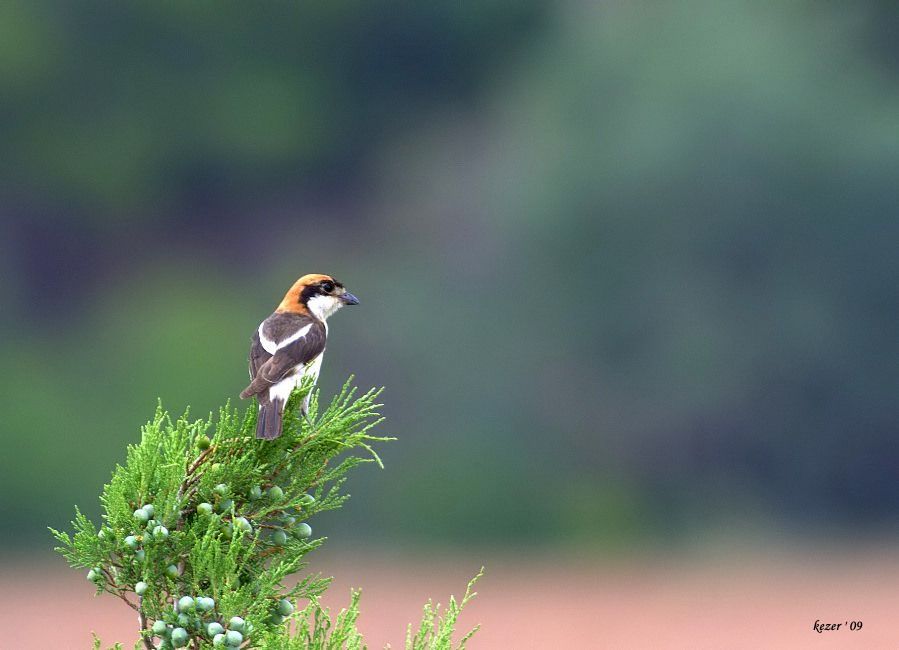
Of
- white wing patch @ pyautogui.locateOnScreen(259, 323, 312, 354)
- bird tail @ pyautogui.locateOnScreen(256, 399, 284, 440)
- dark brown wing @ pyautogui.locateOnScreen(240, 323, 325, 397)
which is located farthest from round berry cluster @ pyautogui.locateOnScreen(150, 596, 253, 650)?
white wing patch @ pyautogui.locateOnScreen(259, 323, 312, 354)

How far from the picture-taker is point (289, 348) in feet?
17.2

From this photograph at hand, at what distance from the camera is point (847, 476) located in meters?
24.4

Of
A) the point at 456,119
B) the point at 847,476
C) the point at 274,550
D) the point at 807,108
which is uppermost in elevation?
the point at 456,119

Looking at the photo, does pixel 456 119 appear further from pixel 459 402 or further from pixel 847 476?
pixel 847 476

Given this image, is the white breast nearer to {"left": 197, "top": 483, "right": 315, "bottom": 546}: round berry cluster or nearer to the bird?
the bird

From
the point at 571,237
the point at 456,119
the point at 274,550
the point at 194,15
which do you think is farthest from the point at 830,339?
the point at 274,550

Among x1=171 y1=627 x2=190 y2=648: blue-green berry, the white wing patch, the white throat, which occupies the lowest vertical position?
x1=171 y1=627 x2=190 y2=648: blue-green berry

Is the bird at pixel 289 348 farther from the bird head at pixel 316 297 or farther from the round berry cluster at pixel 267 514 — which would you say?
the round berry cluster at pixel 267 514

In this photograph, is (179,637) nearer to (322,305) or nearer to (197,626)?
(197,626)

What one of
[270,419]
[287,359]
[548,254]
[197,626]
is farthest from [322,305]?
[548,254]

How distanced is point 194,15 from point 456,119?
5.86 m

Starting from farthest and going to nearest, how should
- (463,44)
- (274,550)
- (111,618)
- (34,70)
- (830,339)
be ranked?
(463,44) → (34,70) → (830,339) → (111,618) → (274,550)

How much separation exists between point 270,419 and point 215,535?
415 millimetres

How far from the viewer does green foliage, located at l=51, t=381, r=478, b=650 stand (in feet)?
11.7
